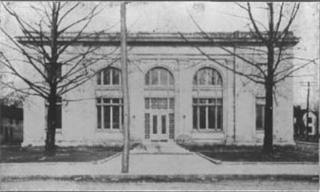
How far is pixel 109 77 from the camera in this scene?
12555mm

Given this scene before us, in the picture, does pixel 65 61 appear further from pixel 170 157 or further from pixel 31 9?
pixel 170 157

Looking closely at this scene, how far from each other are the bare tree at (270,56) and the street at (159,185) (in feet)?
5.15

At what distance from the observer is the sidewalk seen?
11.7 meters

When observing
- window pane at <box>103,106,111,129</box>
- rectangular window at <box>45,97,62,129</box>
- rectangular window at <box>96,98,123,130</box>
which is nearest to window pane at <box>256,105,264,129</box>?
rectangular window at <box>96,98,123,130</box>

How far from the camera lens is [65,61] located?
12.5m

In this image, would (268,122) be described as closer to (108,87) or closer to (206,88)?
(206,88)

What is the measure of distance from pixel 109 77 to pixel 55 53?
1.57m

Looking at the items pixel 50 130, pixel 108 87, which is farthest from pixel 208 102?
pixel 50 130

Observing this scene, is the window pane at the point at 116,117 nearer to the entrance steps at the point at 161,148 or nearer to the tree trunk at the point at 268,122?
the entrance steps at the point at 161,148

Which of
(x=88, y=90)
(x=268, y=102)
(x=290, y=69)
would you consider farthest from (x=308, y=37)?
(x=88, y=90)

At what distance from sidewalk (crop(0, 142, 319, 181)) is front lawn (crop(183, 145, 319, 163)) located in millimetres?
186

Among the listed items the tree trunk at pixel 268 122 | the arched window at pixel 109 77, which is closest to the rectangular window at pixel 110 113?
the arched window at pixel 109 77

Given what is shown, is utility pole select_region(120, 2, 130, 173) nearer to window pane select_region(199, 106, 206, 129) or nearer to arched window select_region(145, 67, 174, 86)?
arched window select_region(145, 67, 174, 86)

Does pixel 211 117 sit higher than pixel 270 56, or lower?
lower
